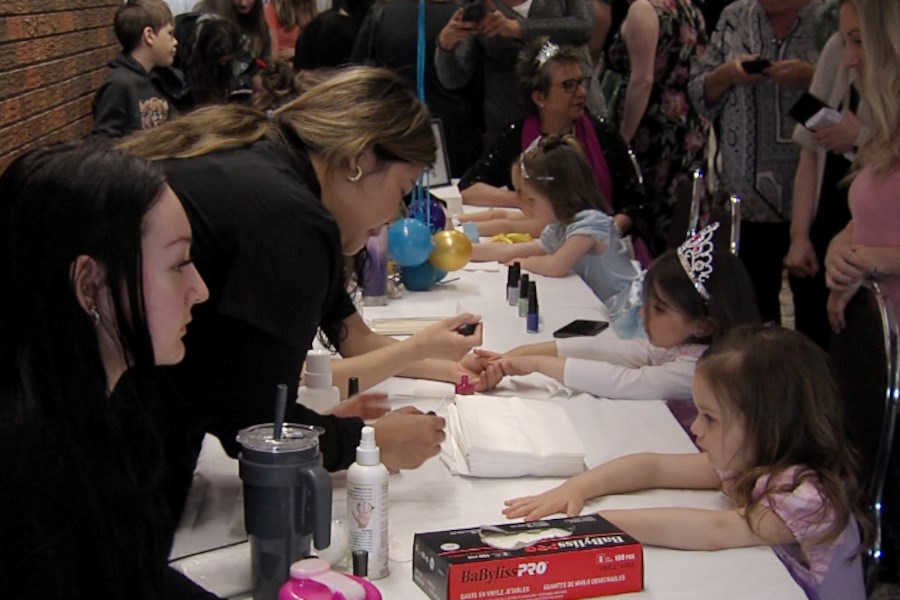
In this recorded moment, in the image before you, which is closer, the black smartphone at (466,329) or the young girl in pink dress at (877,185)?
the black smartphone at (466,329)

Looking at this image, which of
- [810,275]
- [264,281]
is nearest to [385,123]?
[264,281]

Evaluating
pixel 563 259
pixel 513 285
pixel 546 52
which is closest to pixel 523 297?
pixel 513 285

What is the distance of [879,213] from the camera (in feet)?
8.36

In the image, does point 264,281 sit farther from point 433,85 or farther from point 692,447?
point 433,85

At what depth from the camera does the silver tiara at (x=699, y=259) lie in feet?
7.93

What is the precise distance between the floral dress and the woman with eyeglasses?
1.34 feet

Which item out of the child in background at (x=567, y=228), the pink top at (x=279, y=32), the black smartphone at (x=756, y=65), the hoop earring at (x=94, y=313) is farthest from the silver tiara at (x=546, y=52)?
the hoop earring at (x=94, y=313)

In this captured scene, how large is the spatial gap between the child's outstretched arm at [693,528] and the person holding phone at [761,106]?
2445mm

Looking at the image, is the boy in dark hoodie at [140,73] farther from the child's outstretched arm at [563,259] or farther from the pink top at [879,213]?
the pink top at [879,213]

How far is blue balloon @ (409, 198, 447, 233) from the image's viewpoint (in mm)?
3395

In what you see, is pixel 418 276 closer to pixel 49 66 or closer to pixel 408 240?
pixel 408 240

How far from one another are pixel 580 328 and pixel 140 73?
297 cm

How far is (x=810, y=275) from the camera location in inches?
140

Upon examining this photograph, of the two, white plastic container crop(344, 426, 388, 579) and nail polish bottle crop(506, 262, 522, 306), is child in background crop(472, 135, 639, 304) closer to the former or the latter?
nail polish bottle crop(506, 262, 522, 306)
